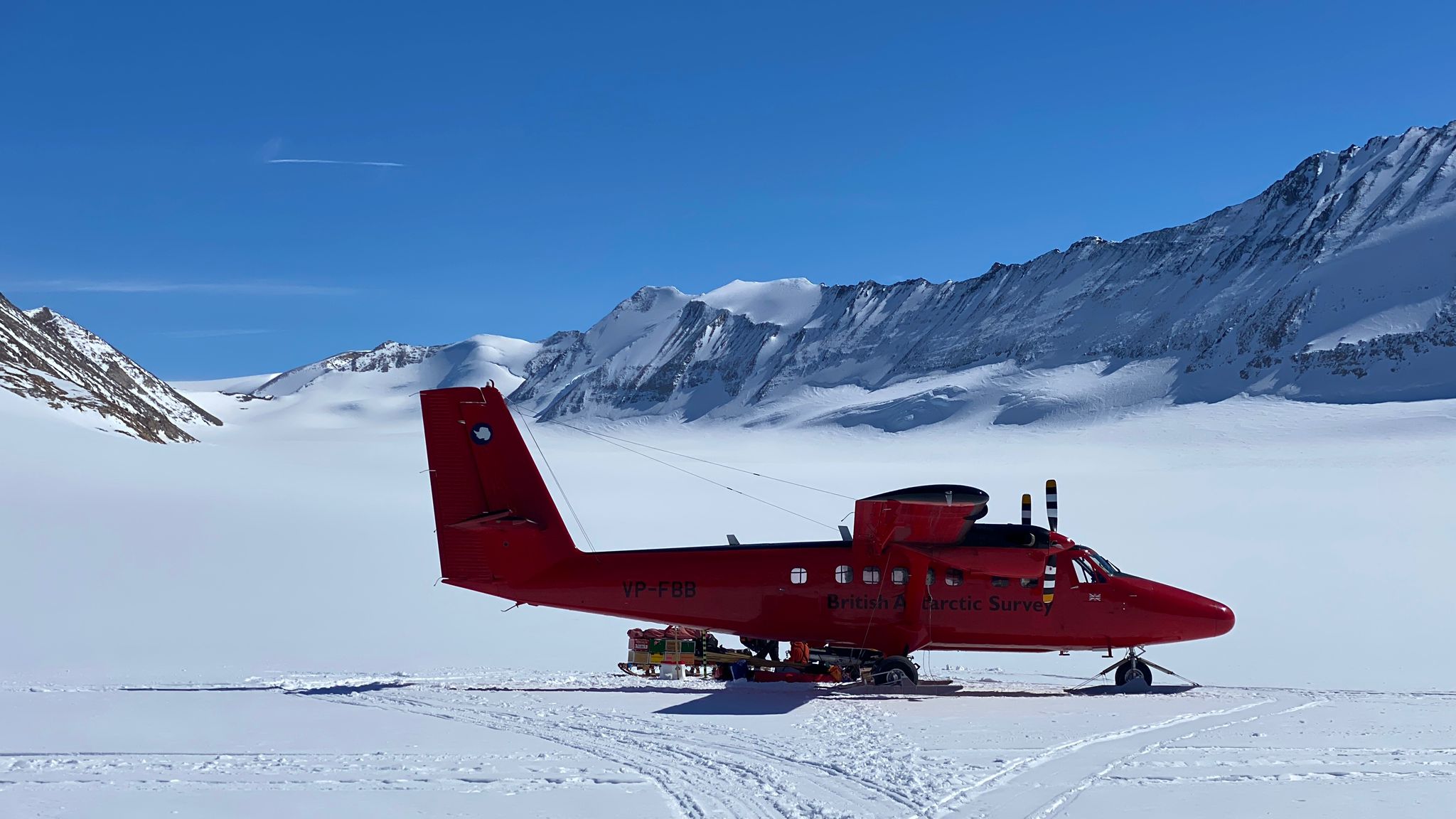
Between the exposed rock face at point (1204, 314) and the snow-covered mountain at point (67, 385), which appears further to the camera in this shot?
the exposed rock face at point (1204, 314)

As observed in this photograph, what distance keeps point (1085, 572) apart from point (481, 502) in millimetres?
9585

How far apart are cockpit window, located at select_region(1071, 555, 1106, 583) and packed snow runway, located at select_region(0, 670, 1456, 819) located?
6.52 feet

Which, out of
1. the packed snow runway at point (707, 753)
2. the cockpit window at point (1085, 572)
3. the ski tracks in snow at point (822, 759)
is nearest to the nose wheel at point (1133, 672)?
the packed snow runway at point (707, 753)

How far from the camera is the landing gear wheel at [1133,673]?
17.3 m

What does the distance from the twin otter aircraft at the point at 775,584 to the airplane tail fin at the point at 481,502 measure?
19 millimetres

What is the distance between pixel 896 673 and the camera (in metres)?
17.1

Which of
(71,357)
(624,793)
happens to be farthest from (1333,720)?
(71,357)

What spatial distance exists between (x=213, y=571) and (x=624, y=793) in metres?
19.5

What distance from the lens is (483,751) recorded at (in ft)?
37.2

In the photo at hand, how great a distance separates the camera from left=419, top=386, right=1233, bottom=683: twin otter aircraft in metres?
17.4

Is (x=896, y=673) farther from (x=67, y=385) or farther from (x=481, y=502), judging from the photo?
(x=67, y=385)

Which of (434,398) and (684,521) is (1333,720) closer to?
(434,398)

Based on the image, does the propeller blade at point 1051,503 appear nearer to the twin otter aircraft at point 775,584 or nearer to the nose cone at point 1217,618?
the twin otter aircraft at point 775,584

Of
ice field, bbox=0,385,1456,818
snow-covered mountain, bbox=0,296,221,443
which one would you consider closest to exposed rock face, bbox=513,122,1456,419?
ice field, bbox=0,385,1456,818
